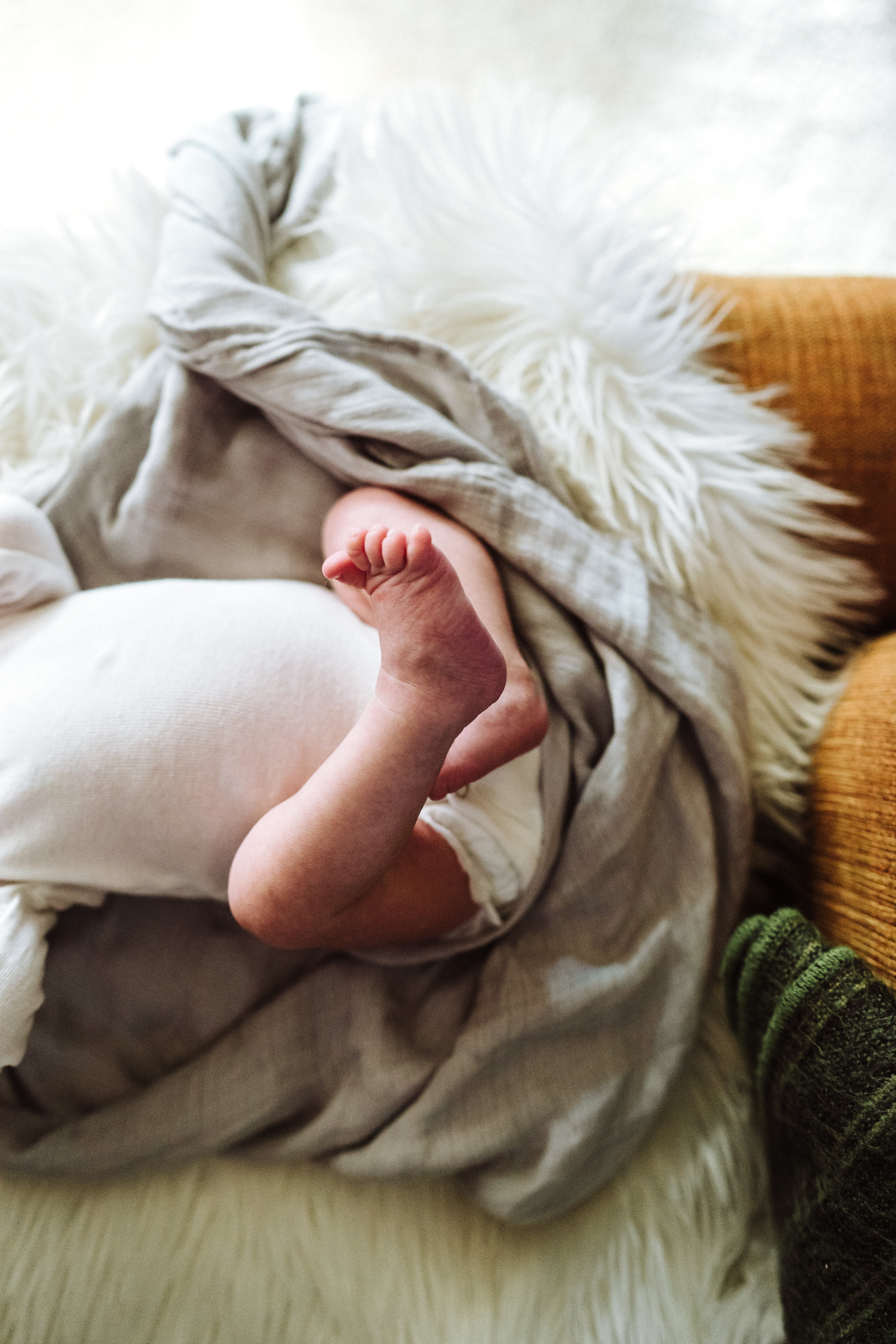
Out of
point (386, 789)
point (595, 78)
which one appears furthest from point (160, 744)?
point (595, 78)

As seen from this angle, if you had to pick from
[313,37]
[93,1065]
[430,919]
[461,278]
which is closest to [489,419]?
[461,278]

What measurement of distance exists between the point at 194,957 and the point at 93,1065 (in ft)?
0.35

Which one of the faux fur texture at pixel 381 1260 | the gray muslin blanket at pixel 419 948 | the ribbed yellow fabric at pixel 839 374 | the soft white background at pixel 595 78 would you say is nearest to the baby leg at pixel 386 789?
the gray muslin blanket at pixel 419 948

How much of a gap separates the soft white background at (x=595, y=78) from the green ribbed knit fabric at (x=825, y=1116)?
2.50 ft

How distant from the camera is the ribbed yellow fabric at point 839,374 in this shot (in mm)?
704

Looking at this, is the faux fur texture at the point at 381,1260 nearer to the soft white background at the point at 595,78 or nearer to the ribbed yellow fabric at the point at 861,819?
the ribbed yellow fabric at the point at 861,819

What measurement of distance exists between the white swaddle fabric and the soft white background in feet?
2.05

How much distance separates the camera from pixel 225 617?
59 cm

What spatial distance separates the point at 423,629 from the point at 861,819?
0.37 meters

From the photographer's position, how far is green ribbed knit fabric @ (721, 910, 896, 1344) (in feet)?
1.52

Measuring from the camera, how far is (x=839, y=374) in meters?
0.71

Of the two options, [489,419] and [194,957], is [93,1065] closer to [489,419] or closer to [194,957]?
[194,957]

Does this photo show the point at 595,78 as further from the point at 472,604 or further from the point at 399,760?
the point at 399,760

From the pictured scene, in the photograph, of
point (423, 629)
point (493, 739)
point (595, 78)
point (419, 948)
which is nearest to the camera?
point (423, 629)
